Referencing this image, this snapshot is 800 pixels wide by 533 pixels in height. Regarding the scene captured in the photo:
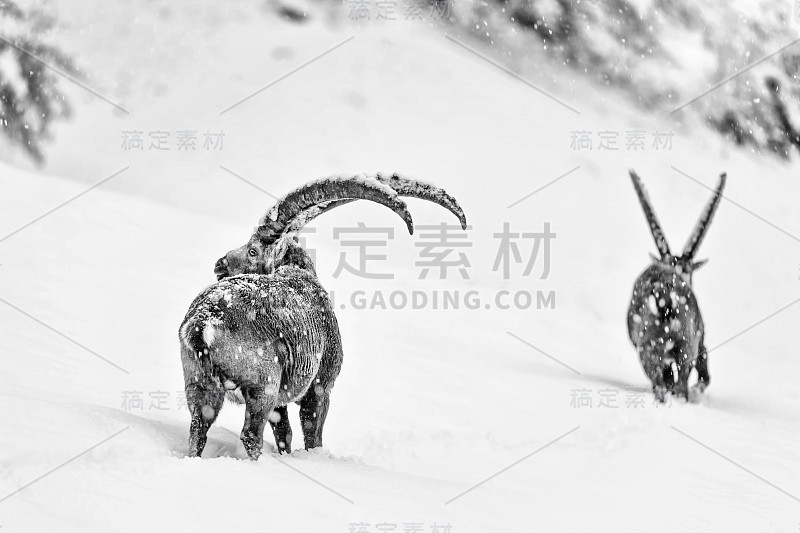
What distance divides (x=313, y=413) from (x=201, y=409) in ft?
3.66

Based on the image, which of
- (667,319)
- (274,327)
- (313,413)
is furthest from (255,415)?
(667,319)

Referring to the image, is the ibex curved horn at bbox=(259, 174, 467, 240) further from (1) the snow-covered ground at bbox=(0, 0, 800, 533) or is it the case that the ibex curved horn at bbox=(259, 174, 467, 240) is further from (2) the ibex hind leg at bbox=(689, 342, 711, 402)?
(2) the ibex hind leg at bbox=(689, 342, 711, 402)

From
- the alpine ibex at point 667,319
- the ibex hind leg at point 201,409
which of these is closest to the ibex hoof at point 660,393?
the alpine ibex at point 667,319

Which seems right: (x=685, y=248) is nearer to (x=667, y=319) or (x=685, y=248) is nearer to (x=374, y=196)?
(x=667, y=319)

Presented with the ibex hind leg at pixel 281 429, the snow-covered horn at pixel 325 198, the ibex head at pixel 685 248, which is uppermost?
the ibex head at pixel 685 248

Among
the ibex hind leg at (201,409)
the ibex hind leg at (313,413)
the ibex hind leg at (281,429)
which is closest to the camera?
the ibex hind leg at (201,409)

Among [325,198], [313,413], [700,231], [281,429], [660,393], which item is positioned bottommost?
[281,429]

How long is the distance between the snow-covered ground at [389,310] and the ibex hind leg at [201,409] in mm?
157

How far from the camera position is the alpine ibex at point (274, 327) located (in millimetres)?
5363

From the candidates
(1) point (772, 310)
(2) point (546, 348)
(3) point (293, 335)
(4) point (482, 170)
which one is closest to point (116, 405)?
(3) point (293, 335)

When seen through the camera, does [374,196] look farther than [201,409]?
Yes

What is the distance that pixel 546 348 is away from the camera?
1354 centimetres

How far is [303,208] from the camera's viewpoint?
6.04m

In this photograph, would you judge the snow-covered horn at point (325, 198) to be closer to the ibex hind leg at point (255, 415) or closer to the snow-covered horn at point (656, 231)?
the ibex hind leg at point (255, 415)
